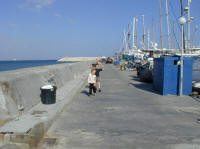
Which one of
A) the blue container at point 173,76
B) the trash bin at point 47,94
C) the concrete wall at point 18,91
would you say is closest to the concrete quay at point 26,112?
the concrete wall at point 18,91

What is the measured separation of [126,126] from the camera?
5.95 meters

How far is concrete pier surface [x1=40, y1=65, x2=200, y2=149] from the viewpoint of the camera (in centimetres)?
479

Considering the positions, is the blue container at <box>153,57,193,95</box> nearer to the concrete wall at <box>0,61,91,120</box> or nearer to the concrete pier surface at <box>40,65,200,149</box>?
the concrete pier surface at <box>40,65,200,149</box>

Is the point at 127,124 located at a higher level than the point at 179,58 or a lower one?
lower

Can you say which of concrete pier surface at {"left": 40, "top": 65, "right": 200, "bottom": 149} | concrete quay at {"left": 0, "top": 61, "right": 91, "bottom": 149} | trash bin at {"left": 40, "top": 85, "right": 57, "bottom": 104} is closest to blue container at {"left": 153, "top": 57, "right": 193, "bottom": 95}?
concrete pier surface at {"left": 40, "top": 65, "right": 200, "bottom": 149}

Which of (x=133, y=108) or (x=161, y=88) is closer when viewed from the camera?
(x=133, y=108)

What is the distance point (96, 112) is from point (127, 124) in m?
1.64

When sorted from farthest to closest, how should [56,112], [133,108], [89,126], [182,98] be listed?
1. [182,98]
2. [133,108]
3. [56,112]
4. [89,126]

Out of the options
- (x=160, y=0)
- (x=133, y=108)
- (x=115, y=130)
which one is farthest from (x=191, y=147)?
(x=160, y=0)

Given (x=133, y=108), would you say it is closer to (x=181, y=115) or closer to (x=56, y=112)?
(x=181, y=115)

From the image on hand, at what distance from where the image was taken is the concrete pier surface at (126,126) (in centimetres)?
479

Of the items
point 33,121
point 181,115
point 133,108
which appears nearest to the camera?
point 33,121

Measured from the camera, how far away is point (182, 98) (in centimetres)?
988

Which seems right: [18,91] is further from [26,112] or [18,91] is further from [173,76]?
[173,76]
